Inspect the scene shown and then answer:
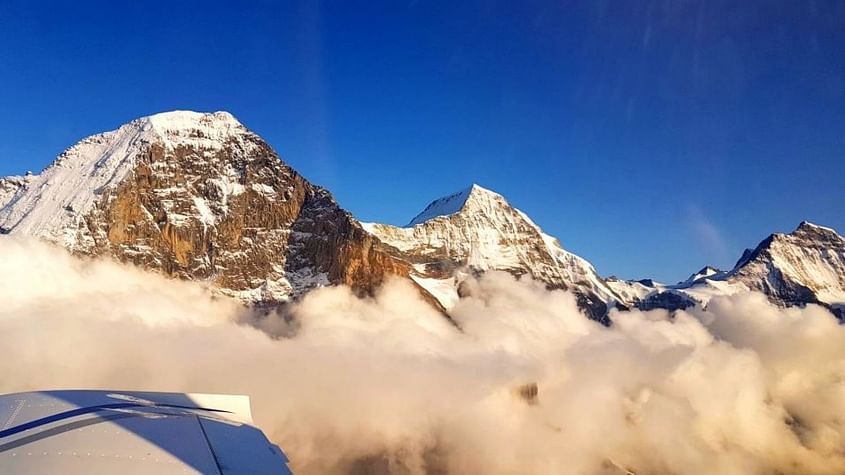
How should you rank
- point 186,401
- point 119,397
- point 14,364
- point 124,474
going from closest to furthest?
point 124,474, point 119,397, point 186,401, point 14,364

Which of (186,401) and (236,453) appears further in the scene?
(186,401)

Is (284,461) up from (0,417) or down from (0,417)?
up

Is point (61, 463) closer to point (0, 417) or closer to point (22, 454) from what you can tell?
point (22, 454)

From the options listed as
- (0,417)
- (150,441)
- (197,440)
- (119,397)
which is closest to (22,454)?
(150,441)

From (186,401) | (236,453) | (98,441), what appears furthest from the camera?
(186,401)

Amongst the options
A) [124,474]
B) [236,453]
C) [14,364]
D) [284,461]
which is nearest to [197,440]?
[236,453]

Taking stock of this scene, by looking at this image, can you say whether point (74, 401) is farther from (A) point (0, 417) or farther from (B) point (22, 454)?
(B) point (22, 454)
